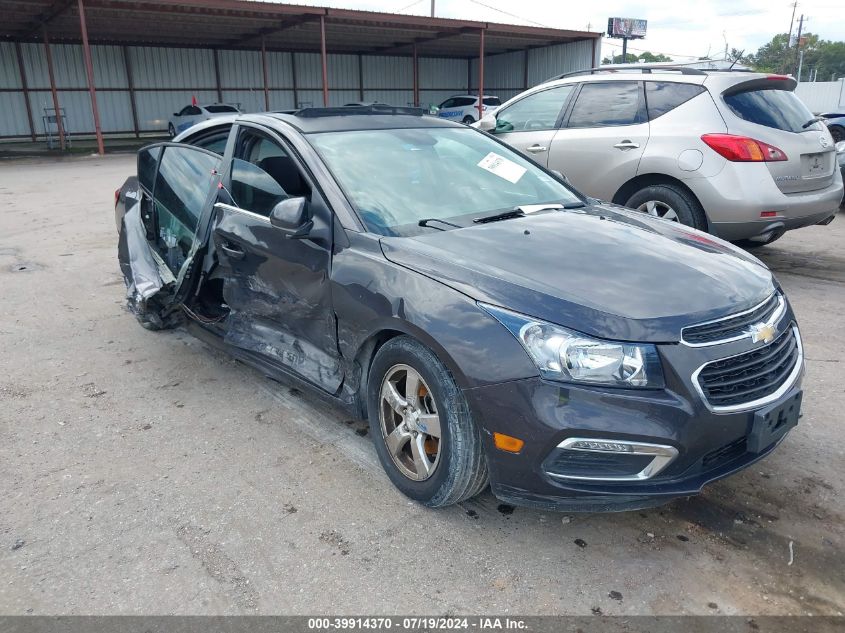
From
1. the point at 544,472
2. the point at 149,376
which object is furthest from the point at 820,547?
the point at 149,376

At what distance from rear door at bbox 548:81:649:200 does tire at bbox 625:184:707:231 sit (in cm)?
23

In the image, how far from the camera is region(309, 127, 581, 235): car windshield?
3.27 m

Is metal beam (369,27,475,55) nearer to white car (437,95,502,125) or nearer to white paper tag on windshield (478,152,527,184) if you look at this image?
white car (437,95,502,125)

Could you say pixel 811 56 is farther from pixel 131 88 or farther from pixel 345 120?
pixel 345 120

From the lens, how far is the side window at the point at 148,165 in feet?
15.9

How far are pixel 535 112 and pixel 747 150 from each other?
2399mm

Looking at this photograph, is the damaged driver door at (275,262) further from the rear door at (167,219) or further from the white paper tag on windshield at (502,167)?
the white paper tag on windshield at (502,167)

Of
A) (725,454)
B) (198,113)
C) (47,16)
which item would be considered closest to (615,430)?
(725,454)

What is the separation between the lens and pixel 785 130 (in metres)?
5.79

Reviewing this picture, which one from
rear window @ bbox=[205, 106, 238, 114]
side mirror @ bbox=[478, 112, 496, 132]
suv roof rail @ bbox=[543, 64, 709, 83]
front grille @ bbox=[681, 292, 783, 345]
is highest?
suv roof rail @ bbox=[543, 64, 709, 83]

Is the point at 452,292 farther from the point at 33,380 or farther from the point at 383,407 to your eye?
the point at 33,380

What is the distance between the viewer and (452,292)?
262cm

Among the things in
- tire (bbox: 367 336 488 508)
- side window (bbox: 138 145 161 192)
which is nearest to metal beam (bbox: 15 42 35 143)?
side window (bbox: 138 145 161 192)

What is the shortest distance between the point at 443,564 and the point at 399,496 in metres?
0.49
